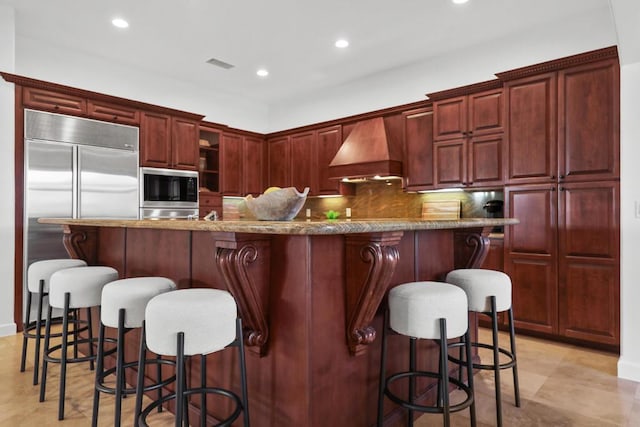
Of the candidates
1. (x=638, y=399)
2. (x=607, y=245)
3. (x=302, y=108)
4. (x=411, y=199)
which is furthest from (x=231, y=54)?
(x=638, y=399)

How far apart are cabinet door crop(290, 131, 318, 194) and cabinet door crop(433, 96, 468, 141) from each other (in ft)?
6.36

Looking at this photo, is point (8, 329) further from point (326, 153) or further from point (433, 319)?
point (326, 153)

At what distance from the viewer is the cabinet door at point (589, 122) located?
10.2 ft

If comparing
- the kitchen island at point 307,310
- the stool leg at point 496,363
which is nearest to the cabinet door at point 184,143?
the kitchen island at point 307,310

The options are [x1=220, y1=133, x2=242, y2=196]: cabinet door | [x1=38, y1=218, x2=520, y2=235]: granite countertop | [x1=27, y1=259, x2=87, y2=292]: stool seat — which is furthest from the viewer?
[x1=220, y1=133, x2=242, y2=196]: cabinet door

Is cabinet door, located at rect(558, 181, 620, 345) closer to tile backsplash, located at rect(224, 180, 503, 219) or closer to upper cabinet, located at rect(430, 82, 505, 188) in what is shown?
upper cabinet, located at rect(430, 82, 505, 188)

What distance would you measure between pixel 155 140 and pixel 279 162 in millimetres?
1913

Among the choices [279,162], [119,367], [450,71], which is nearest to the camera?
[119,367]

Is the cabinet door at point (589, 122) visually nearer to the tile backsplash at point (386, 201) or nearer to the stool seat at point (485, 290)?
the tile backsplash at point (386, 201)

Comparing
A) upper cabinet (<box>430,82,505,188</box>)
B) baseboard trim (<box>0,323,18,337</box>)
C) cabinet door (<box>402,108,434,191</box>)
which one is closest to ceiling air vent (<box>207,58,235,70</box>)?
cabinet door (<box>402,108,434,191</box>)

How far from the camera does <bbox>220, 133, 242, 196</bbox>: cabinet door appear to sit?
18.3 feet

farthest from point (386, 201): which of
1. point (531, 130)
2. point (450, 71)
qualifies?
point (531, 130)

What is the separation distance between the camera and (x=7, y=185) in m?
3.55

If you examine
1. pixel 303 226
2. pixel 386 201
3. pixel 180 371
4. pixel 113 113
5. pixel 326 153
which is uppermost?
pixel 113 113
